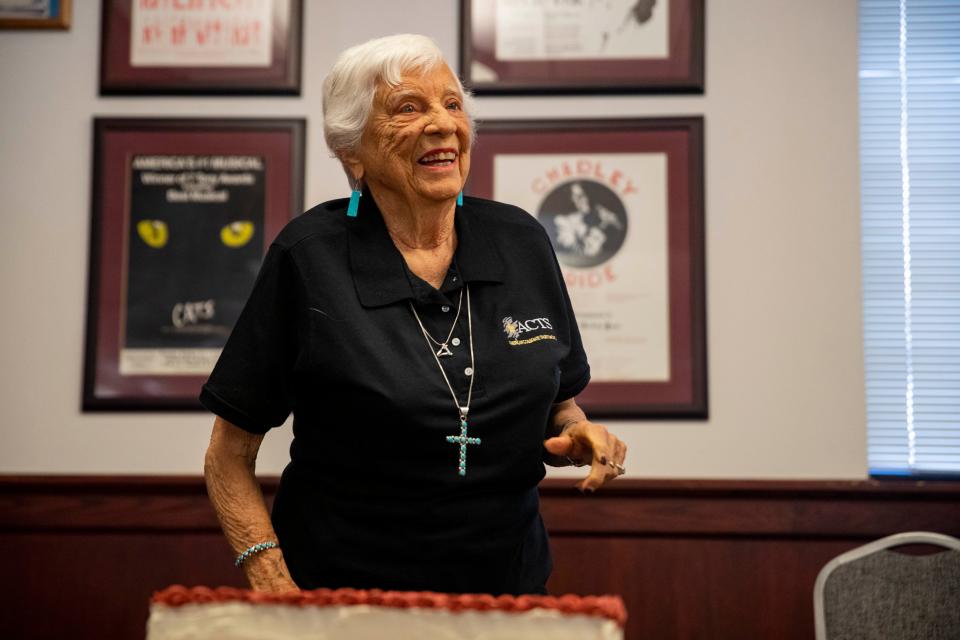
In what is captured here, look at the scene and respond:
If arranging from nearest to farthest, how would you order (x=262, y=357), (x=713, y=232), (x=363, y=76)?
(x=262, y=357), (x=363, y=76), (x=713, y=232)

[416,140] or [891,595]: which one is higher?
[416,140]

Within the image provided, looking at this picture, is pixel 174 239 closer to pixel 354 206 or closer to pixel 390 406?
pixel 354 206

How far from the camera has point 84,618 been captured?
2523mm

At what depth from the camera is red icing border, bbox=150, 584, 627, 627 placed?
2.81 ft

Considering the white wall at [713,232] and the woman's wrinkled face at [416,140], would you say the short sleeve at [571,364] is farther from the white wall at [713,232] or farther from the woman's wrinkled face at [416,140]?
the white wall at [713,232]

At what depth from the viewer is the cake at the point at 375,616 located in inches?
33.7

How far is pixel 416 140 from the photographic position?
1388 mm

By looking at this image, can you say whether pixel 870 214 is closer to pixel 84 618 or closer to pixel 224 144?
pixel 224 144

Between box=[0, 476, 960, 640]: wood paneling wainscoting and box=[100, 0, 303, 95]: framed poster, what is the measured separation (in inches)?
45.0

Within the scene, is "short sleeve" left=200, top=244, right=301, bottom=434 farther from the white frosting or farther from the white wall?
the white wall

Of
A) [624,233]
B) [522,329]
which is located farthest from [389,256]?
[624,233]

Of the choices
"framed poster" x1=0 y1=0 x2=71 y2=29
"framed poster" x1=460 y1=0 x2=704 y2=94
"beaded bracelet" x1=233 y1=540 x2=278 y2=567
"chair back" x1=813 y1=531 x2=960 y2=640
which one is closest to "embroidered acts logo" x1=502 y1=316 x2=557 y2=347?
"beaded bracelet" x1=233 y1=540 x2=278 y2=567

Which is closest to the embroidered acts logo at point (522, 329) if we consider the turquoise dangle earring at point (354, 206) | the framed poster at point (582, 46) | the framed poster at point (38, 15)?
the turquoise dangle earring at point (354, 206)

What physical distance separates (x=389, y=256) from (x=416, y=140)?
187 millimetres
